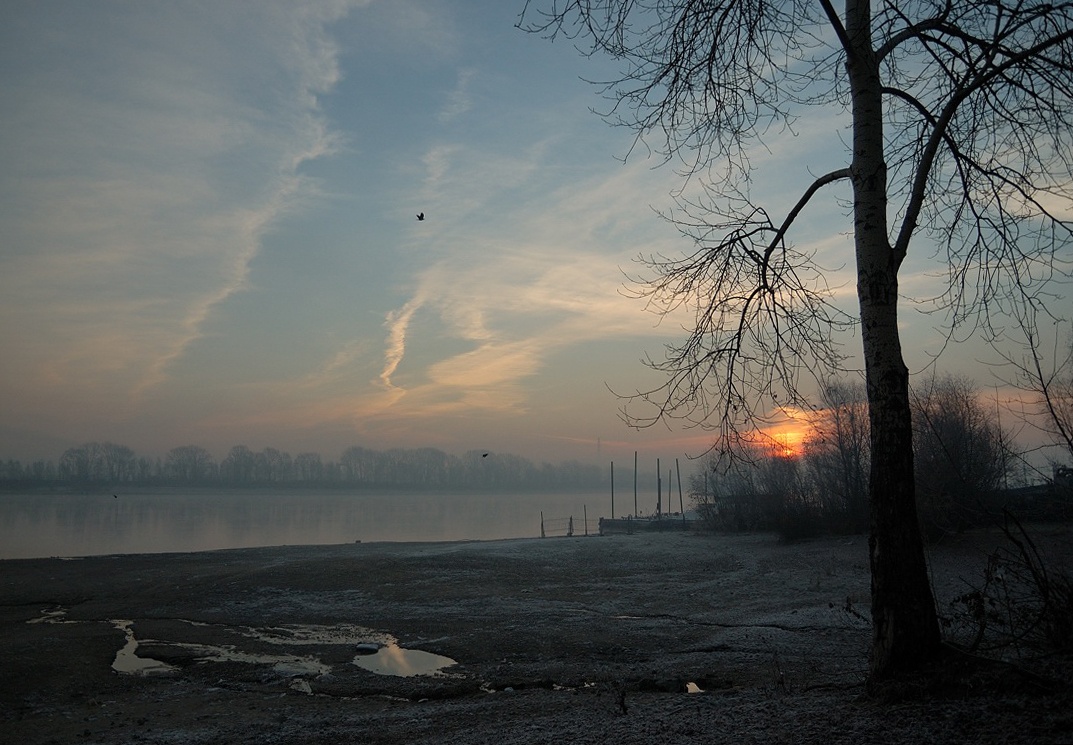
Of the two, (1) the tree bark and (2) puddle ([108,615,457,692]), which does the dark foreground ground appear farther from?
(1) the tree bark

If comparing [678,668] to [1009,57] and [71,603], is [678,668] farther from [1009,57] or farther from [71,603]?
[71,603]

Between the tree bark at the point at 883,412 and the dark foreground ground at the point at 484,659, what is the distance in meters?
0.41

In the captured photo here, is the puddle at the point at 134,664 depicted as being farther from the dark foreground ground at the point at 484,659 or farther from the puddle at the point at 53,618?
the puddle at the point at 53,618

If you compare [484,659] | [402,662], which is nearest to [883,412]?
[484,659]

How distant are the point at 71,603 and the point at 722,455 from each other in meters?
14.6

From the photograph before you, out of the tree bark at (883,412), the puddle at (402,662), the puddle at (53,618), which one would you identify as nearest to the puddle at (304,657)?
the puddle at (402,662)

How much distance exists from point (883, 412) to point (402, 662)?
7.47 meters

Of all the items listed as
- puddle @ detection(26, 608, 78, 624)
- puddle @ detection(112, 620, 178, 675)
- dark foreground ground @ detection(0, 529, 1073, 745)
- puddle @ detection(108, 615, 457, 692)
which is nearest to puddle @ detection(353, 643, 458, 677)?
puddle @ detection(108, 615, 457, 692)

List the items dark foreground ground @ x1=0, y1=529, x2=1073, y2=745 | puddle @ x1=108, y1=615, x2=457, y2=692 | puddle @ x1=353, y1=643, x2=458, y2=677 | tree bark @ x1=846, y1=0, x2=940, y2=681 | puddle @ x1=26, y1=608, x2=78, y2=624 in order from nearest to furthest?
dark foreground ground @ x1=0, y1=529, x2=1073, y2=745 → tree bark @ x1=846, y1=0, x2=940, y2=681 → puddle @ x1=353, y1=643, x2=458, y2=677 → puddle @ x1=108, y1=615, x2=457, y2=692 → puddle @ x1=26, y1=608, x2=78, y2=624

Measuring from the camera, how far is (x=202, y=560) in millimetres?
22547

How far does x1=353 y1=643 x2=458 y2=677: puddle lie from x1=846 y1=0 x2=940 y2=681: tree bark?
6051 mm

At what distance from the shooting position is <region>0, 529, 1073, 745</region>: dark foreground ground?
4691 millimetres

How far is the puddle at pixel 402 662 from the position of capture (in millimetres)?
9367

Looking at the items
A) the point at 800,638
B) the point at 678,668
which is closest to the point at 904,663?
the point at 678,668
